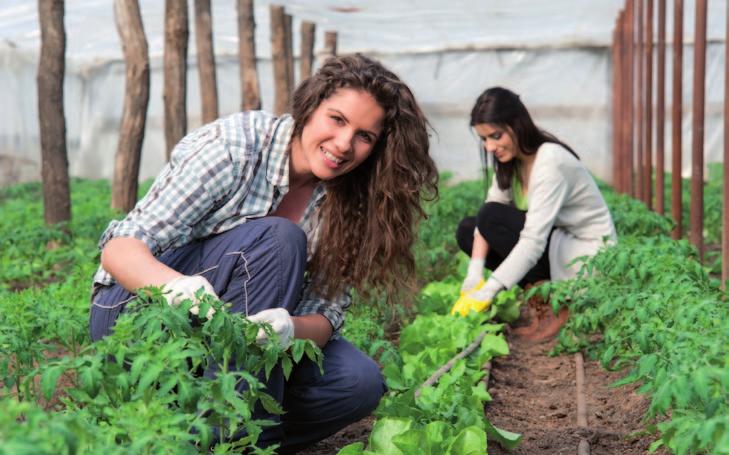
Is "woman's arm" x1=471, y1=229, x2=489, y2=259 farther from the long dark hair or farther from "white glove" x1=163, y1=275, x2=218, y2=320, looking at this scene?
"white glove" x1=163, y1=275, x2=218, y2=320

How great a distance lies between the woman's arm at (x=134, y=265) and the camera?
103 inches

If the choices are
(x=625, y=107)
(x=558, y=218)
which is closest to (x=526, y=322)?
(x=558, y=218)

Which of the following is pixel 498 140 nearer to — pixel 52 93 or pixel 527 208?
pixel 527 208

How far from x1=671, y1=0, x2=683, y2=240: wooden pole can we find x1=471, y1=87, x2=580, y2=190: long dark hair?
1.69 meters

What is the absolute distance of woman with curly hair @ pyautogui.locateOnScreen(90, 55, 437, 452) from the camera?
2.82 meters

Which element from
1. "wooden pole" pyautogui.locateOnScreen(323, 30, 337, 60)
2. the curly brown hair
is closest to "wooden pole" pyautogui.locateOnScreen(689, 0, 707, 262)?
the curly brown hair

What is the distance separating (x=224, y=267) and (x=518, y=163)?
2.78 meters

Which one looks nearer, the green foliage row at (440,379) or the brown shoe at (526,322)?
the green foliage row at (440,379)

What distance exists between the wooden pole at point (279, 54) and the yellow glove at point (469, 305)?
814 centimetres

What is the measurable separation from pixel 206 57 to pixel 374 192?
815 cm

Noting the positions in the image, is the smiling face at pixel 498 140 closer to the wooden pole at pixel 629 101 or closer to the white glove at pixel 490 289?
the white glove at pixel 490 289

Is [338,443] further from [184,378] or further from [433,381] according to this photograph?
[184,378]

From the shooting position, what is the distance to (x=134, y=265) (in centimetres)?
265

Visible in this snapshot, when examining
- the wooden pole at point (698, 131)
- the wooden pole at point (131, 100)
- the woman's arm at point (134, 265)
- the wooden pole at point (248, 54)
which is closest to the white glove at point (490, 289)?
the wooden pole at point (698, 131)
